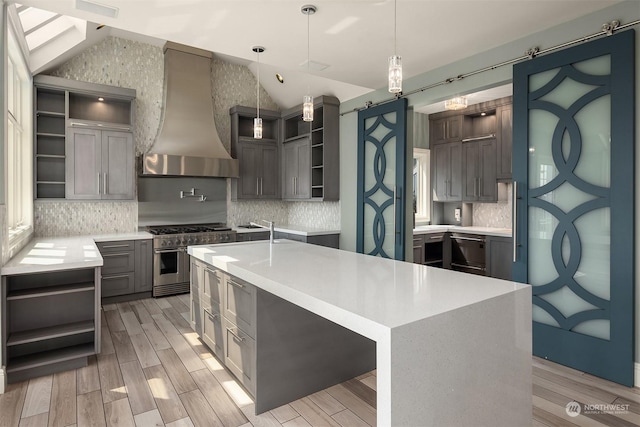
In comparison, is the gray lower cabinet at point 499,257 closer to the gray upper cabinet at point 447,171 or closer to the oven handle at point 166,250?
the gray upper cabinet at point 447,171

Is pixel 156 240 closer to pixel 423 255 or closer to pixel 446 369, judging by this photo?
pixel 423 255

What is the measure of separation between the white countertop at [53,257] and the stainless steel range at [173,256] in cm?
88

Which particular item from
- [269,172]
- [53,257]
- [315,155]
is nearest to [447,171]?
[315,155]

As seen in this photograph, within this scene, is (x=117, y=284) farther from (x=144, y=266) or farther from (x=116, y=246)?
(x=116, y=246)

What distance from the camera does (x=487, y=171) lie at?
5.58m

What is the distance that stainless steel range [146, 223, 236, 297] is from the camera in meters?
4.97

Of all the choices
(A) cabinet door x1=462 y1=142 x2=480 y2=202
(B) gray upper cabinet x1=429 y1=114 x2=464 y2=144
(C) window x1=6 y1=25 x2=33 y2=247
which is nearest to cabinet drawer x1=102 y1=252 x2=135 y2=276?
(C) window x1=6 y1=25 x2=33 y2=247

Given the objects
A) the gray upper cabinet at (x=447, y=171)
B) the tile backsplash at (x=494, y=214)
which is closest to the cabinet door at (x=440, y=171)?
the gray upper cabinet at (x=447, y=171)

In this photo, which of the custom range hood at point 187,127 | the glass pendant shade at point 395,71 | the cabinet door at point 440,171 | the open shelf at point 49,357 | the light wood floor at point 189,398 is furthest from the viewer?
the cabinet door at point 440,171

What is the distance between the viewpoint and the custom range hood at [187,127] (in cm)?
509

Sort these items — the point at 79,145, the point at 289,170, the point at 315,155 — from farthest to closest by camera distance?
the point at 289,170, the point at 315,155, the point at 79,145

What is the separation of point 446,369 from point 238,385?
5.67 ft

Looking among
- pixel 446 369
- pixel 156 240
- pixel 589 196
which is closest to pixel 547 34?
pixel 589 196

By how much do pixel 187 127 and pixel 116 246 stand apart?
1899mm
